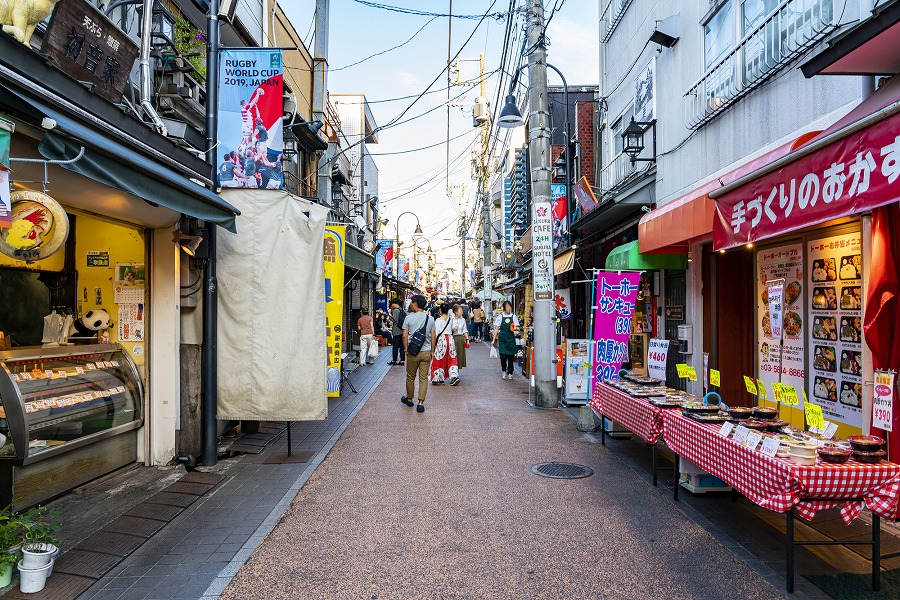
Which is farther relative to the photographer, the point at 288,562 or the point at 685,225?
the point at 685,225

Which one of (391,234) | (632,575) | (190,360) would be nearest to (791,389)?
(632,575)

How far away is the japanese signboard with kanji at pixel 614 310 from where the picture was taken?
943 cm

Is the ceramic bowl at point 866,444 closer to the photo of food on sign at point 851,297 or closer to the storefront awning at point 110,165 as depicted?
the photo of food on sign at point 851,297

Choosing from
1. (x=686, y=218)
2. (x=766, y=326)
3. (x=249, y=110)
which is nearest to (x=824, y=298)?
(x=766, y=326)

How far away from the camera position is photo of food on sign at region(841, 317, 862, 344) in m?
6.29

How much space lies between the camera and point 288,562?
15.3 feet

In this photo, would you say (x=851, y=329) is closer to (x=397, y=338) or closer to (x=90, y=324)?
(x=90, y=324)

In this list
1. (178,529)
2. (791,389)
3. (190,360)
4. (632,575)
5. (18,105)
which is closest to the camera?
(18,105)

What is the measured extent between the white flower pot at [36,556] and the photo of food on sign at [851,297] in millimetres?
7685

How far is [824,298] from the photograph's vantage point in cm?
696

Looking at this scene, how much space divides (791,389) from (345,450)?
5730 mm

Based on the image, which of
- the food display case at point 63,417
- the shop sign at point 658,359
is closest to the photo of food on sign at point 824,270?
the shop sign at point 658,359

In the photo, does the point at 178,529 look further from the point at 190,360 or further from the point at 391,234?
the point at 391,234

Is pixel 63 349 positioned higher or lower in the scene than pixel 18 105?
lower
